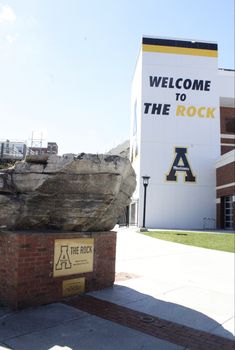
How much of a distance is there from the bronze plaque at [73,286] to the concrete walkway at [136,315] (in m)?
0.24

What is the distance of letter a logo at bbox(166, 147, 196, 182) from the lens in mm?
36969

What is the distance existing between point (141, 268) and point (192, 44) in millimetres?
32231

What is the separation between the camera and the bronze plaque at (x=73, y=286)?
635cm

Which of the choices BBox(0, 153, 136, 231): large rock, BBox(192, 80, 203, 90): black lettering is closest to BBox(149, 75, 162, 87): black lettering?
BBox(192, 80, 203, 90): black lettering

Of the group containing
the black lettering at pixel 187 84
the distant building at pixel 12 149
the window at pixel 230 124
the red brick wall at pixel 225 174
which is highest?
the black lettering at pixel 187 84

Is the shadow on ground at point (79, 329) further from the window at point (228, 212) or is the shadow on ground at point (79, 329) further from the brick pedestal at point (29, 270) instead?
the window at point (228, 212)

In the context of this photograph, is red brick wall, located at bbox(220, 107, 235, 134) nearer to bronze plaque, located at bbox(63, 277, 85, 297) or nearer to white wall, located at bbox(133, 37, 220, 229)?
white wall, located at bbox(133, 37, 220, 229)

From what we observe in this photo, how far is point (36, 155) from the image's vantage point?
600 cm

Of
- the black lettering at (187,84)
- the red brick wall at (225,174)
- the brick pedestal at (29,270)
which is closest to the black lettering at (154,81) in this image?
the black lettering at (187,84)

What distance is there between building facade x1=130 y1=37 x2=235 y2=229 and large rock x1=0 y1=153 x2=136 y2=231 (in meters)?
30.2

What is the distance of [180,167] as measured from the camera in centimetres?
3719

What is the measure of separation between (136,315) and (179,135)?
107 ft

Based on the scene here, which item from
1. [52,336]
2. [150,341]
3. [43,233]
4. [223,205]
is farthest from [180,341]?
[223,205]

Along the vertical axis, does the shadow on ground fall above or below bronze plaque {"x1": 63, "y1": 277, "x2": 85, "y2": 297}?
below
